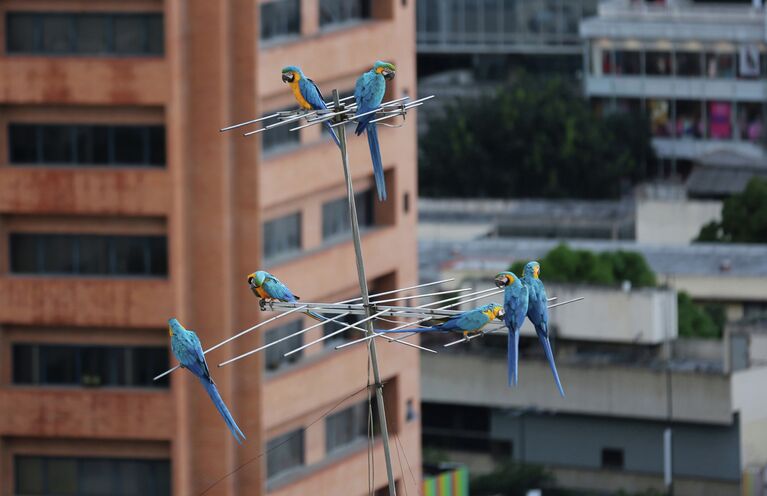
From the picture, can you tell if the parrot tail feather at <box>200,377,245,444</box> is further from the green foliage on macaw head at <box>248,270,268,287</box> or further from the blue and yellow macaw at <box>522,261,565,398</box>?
the blue and yellow macaw at <box>522,261,565,398</box>

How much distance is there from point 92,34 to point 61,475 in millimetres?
10771

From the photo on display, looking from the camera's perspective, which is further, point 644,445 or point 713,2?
point 713,2

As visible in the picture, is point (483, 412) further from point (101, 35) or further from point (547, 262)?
point (101, 35)

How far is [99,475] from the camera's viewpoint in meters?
57.6

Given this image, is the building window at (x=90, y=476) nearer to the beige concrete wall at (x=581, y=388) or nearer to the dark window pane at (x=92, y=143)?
the dark window pane at (x=92, y=143)

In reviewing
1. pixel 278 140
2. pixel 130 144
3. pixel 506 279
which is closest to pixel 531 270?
pixel 506 279

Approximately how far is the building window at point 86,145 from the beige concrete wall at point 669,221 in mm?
57430

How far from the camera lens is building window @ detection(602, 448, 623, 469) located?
268 feet

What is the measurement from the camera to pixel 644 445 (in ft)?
265

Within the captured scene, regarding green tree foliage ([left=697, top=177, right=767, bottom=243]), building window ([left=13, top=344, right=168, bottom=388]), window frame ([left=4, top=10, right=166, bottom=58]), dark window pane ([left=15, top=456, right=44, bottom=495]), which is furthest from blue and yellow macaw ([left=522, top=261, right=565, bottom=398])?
green tree foliage ([left=697, top=177, right=767, bottom=243])

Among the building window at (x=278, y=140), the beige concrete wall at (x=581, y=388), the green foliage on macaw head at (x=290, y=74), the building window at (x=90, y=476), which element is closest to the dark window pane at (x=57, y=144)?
the building window at (x=278, y=140)

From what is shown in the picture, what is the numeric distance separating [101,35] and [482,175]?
83940mm

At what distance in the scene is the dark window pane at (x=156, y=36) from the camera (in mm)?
55969

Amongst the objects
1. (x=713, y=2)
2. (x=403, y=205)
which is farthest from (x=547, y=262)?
(x=713, y=2)
